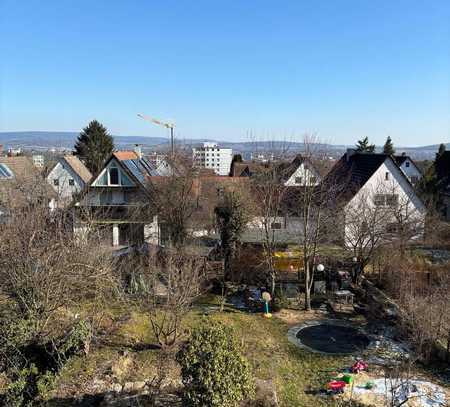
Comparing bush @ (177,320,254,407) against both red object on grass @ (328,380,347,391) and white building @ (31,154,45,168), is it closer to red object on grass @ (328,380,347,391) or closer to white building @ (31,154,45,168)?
red object on grass @ (328,380,347,391)

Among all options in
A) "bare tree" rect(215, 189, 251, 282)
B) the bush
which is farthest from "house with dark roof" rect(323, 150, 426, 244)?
the bush

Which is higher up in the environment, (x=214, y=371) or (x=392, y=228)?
(x=392, y=228)

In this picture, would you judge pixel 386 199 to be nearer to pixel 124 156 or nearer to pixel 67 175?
pixel 124 156

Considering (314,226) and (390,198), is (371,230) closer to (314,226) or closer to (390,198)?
(314,226)

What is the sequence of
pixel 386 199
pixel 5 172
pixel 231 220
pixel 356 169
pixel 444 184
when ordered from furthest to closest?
pixel 444 184, pixel 5 172, pixel 356 169, pixel 386 199, pixel 231 220

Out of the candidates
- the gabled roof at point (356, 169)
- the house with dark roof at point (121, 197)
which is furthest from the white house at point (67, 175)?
the gabled roof at point (356, 169)

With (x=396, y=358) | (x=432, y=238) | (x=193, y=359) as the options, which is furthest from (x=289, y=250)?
(x=193, y=359)

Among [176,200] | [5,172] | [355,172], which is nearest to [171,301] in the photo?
[176,200]

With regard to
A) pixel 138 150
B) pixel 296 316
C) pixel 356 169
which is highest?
pixel 138 150
